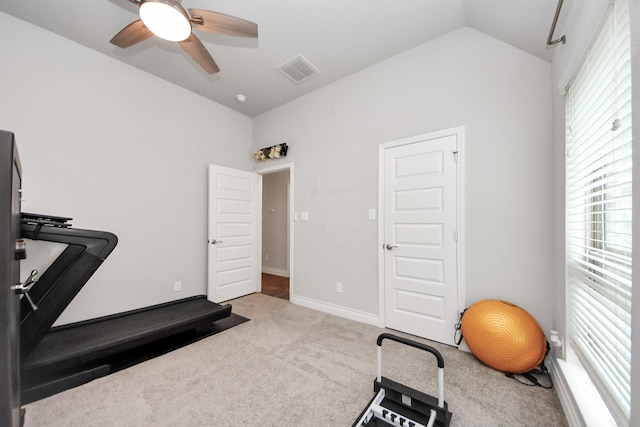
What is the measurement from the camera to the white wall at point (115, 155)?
2.28 meters

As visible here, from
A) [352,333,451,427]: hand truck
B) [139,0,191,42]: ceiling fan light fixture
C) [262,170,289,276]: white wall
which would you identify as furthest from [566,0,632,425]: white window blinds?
[262,170,289,276]: white wall

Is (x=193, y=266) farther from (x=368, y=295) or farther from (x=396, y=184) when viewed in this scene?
(x=396, y=184)

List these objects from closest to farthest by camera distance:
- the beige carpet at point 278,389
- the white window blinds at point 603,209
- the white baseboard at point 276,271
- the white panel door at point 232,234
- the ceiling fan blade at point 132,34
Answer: the white window blinds at point 603,209 → the beige carpet at point 278,389 → the ceiling fan blade at point 132,34 → the white panel door at point 232,234 → the white baseboard at point 276,271

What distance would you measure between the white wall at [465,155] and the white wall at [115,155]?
4.82 feet

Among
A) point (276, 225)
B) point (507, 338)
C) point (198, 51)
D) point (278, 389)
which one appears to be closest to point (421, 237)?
point (507, 338)

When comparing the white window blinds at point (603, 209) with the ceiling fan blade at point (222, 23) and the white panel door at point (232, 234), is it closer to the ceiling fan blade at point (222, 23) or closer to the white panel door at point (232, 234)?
the ceiling fan blade at point (222, 23)

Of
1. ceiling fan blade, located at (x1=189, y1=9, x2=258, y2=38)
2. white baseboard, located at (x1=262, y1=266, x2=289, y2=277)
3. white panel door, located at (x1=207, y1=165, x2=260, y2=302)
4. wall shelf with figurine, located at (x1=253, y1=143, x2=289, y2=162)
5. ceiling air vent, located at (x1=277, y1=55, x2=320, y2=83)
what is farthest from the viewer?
white baseboard, located at (x1=262, y1=266, x2=289, y2=277)

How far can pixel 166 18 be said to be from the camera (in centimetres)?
155

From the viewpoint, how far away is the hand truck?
1347 millimetres

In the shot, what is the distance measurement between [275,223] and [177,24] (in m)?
4.32

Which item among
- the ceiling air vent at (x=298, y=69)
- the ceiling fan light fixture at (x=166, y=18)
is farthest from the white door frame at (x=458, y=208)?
the ceiling fan light fixture at (x=166, y=18)

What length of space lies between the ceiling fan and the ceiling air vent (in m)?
1.07

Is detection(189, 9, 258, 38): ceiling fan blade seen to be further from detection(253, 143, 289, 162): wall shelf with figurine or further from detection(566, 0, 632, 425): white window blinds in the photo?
detection(566, 0, 632, 425): white window blinds

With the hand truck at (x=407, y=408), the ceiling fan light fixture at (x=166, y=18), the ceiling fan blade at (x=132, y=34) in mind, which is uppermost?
the ceiling fan blade at (x=132, y=34)
